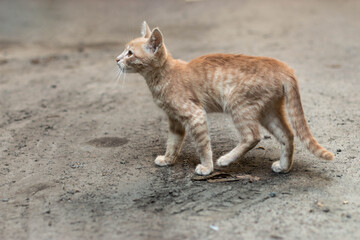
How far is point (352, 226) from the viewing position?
9.91 feet

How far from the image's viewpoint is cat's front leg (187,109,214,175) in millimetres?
3900

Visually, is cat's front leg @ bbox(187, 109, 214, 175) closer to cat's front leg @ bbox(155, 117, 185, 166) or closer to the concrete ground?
the concrete ground

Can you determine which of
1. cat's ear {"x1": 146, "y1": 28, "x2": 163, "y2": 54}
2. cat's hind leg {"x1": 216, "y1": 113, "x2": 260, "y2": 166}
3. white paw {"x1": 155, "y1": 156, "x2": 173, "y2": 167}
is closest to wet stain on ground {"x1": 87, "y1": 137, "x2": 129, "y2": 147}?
white paw {"x1": 155, "y1": 156, "x2": 173, "y2": 167}

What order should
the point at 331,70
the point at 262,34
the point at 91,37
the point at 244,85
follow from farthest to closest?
the point at 91,37
the point at 262,34
the point at 331,70
the point at 244,85

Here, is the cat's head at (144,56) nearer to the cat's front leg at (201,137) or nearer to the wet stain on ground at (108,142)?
the cat's front leg at (201,137)

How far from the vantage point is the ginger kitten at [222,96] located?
147 inches

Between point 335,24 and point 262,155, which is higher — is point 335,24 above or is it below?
above

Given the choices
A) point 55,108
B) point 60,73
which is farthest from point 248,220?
point 60,73

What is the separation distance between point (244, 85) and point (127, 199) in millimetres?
1438

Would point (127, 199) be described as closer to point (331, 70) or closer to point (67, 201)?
point (67, 201)

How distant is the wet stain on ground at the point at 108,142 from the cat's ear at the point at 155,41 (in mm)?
1291

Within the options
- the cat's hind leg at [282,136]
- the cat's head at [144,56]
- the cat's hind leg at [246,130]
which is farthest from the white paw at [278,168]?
the cat's head at [144,56]

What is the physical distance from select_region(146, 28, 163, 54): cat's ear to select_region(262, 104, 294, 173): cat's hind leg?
1.21 m

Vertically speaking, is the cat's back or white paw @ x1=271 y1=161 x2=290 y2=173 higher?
the cat's back
